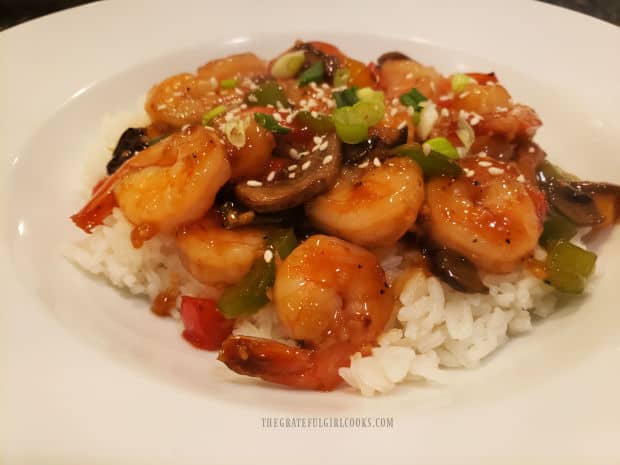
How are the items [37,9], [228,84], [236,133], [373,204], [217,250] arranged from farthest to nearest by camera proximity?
→ [37,9], [228,84], [236,133], [217,250], [373,204]

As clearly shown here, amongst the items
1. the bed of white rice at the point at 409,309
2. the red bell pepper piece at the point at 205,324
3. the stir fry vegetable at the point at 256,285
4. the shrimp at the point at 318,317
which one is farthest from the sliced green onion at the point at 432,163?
the red bell pepper piece at the point at 205,324

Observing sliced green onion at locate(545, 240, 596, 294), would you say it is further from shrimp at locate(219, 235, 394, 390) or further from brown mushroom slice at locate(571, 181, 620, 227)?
shrimp at locate(219, 235, 394, 390)

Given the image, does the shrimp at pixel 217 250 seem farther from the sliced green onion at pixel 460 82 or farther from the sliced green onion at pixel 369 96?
the sliced green onion at pixel 460 82

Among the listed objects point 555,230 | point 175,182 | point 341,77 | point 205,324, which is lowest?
point 205,324

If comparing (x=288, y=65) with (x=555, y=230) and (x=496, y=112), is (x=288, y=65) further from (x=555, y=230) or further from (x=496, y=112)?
(x=555, y=230)

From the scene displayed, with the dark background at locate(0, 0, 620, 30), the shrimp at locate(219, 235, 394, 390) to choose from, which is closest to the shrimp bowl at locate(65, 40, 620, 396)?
the shrimp at locate(219, 235, 394, 390)

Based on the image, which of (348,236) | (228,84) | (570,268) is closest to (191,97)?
(228,84)

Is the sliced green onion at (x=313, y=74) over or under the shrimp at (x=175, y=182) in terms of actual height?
over
